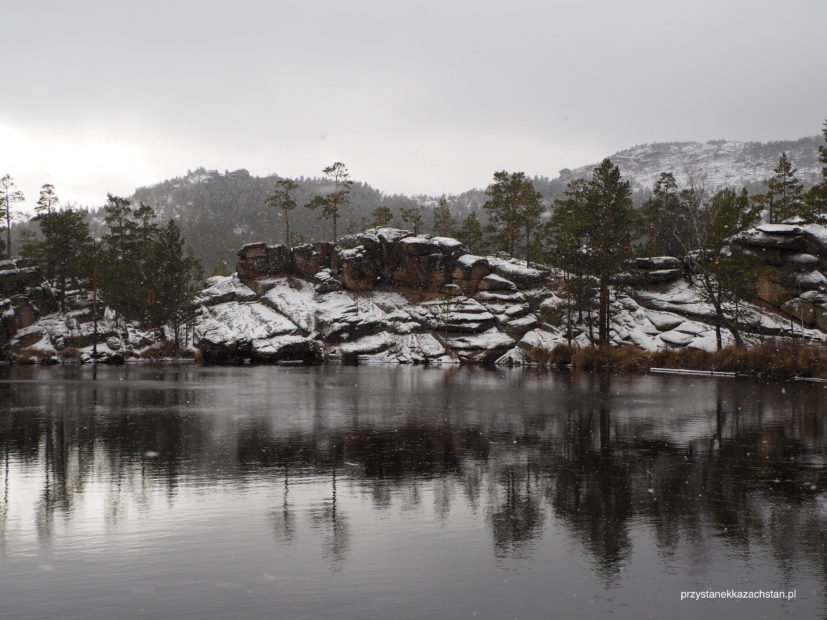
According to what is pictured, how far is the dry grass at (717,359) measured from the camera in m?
37.7

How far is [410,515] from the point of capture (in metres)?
9.97

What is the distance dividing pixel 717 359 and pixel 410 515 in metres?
39.9

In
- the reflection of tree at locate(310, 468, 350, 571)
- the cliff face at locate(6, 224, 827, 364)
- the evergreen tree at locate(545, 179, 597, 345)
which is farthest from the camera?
the cliff face at locate(6, 224, 827, 364)

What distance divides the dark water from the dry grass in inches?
750

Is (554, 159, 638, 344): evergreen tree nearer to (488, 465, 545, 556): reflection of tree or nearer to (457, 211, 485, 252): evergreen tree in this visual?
(457, 211, 485, 252): evergreen tree

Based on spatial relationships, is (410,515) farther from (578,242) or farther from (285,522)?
(578,242)

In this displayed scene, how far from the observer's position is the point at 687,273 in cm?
6838

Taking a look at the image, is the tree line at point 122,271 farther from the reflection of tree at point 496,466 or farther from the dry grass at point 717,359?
the reflection of tree at point 496,466

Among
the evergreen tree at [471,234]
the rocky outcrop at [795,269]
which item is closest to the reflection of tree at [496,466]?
the rocky outcrop at [795,269]

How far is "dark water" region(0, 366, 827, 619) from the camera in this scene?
6.93 m

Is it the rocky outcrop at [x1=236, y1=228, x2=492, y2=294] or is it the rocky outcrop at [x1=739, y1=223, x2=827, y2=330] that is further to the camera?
the rocky outcrop at [x1=236, y1=228, x2=492, y2=294]

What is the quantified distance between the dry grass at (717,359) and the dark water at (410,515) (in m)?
19.0

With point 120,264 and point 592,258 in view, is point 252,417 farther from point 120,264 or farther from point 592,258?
point 120,264

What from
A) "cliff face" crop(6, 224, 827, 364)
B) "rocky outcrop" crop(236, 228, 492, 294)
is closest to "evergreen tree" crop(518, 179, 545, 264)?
"cliff face" crop(6, 224, 827, 364)
